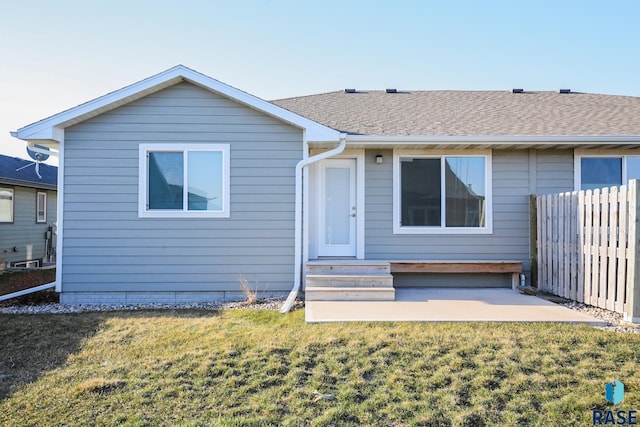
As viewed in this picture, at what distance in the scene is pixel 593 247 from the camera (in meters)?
5.43

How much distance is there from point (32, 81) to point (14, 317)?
7.73 metres

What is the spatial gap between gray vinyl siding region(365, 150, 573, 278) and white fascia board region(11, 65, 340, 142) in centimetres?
199

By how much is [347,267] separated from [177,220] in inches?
121

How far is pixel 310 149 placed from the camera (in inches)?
287

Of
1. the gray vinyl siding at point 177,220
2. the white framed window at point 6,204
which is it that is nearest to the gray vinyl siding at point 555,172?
the gray vinyl siding at point 177,220

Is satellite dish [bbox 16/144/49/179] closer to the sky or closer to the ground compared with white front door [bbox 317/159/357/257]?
closer to the sky

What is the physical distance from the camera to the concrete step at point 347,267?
6.43m

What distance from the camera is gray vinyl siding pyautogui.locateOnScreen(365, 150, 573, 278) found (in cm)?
719

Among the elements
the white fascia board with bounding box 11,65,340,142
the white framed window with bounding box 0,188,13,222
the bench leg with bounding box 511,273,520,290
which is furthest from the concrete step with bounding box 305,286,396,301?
the white framed window with bounding box 0,188,13,222

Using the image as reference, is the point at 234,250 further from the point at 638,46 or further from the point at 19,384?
the point at 638,46

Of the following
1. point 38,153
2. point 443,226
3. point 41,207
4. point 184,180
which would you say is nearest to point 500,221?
point 443,226

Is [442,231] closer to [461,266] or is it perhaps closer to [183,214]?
[461,266]

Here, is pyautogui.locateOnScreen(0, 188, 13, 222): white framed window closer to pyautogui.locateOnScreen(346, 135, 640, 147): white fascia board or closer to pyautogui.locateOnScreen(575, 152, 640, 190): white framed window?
pyautogui.locateOnScreen(346, 135, 640, 147): white fascia board

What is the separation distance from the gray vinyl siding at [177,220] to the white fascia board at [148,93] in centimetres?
17
